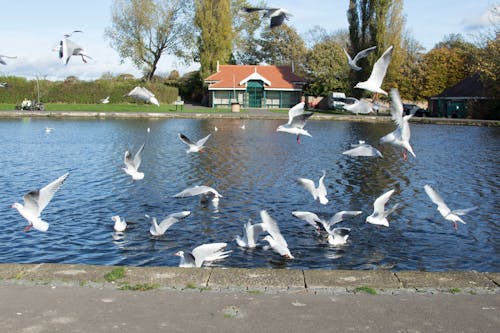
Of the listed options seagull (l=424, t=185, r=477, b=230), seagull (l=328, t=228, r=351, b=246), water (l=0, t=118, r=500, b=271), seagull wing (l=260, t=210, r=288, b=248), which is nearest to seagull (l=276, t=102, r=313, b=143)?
seagull (l=328, t=228, r=351, b=246)

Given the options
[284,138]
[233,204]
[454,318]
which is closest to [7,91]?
[284,138]

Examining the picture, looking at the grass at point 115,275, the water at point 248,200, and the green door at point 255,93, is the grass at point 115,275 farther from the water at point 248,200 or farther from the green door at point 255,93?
the green door at point 255,93

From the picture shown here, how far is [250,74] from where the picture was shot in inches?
2835

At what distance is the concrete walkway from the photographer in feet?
16.9

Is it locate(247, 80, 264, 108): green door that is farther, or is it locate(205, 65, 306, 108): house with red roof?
locate(247, 80, 264, 108): green door

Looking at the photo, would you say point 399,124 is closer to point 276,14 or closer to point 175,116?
point 276,14

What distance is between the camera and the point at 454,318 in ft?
17.5

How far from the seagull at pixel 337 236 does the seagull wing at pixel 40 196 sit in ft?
16.5

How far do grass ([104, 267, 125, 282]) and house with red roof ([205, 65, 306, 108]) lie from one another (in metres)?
63.0

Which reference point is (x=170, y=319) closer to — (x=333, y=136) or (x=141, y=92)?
(x=141, y=92)

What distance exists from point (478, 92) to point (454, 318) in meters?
56.1

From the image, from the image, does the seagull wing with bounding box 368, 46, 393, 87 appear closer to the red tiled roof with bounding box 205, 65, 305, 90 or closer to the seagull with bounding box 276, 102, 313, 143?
the seagull with bounding box 276, 102, 313, 143

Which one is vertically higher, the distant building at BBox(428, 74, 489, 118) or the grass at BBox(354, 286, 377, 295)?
the distant building at BBox(428, 74, 489, 118)

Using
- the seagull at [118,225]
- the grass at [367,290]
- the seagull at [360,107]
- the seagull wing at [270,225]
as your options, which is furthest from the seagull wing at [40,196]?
the seagull at [360,107]
